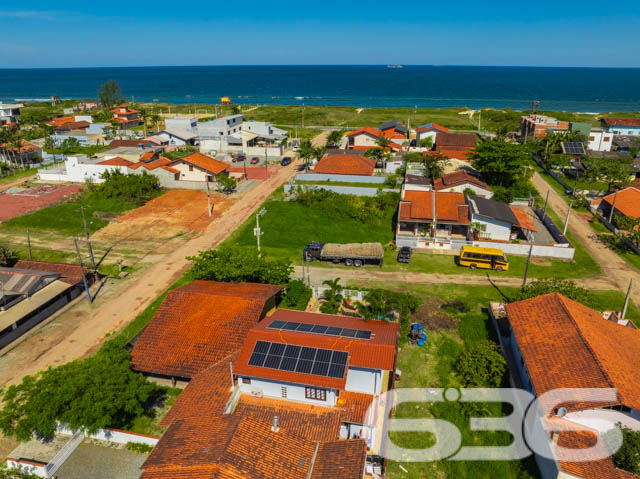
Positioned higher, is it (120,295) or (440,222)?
(440,222)

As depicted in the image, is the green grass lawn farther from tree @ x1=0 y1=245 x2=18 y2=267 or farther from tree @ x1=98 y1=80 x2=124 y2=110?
tree @ x1=98 y1=80 x2=124 y2=110

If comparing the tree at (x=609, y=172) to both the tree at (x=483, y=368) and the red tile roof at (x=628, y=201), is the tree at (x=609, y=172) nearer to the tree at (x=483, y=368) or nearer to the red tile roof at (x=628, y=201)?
the red tile roof at (x=628, y=201)

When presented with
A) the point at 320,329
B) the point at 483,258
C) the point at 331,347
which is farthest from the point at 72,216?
the point at 483,258

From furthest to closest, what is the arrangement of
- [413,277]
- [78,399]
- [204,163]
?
[204,163]
[413,277]
[78,399]

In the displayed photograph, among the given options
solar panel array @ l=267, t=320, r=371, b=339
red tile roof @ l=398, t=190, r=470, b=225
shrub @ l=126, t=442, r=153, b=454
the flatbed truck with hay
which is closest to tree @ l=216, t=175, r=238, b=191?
the flatbed truck with hay

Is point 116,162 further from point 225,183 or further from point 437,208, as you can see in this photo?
point 437,208

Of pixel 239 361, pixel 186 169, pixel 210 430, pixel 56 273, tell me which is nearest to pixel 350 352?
pixel 239 361

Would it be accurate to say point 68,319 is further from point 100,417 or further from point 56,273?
point 100,417

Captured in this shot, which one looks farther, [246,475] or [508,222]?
[508,222]
